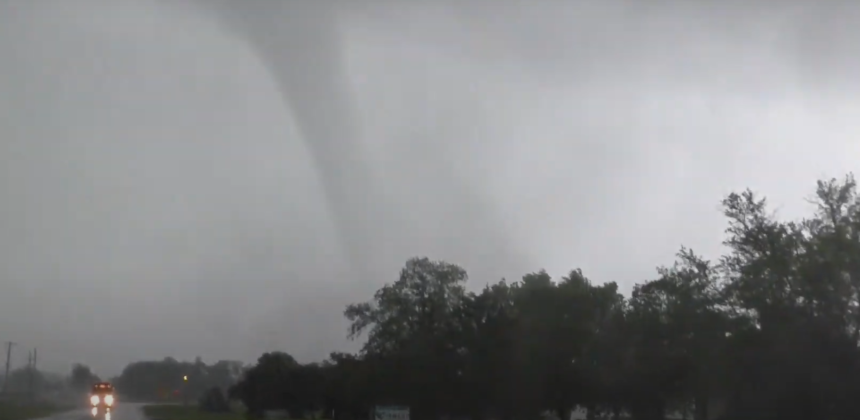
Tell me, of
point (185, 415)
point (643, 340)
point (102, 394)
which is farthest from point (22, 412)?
point (643, 340)

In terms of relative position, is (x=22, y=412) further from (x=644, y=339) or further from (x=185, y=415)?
(x=644, y=339)

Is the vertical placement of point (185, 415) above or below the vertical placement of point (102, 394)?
below

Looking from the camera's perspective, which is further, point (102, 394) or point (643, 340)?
point (102, 394)

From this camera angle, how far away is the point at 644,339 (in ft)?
213

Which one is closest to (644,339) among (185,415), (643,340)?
(643,340)

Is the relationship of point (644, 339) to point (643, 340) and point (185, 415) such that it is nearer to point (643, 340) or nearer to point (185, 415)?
point (643, 340)

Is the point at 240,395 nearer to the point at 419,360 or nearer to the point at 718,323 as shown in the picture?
the point at 419,360

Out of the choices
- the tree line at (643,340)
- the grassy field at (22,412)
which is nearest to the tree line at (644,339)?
the tree line at (643,340)

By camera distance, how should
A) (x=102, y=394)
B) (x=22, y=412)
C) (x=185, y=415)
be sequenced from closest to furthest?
(x=22, y=412) → (x=102, y=394) → (x=185, y=415)

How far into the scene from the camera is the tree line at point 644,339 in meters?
50.1

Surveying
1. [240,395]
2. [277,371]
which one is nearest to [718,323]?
[277,371]

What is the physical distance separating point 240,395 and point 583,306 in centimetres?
7273

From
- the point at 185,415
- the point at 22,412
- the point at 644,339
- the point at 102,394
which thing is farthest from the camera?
the point at 185,415

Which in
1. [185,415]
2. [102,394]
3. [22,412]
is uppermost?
[102,394]
